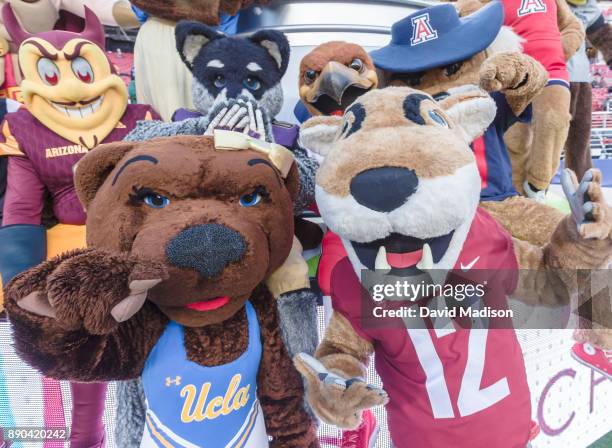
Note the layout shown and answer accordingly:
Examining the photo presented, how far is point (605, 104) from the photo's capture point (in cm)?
786

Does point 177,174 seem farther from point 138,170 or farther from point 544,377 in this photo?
point 544,377

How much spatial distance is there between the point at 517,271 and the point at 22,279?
0.73 m

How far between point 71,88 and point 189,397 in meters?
0.80

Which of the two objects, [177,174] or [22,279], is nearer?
[22,279]

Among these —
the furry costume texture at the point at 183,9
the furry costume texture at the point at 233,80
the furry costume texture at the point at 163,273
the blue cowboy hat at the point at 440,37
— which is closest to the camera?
the furry costume texture at the point at 163,273

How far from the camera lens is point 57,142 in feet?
3.57

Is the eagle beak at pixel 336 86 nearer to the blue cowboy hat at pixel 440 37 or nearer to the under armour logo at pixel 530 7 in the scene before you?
the blue cowboy hat at pixel 440 37

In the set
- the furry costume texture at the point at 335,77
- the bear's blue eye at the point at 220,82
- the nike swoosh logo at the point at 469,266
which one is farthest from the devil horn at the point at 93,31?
the nike swoosh logo at the point at 469,266

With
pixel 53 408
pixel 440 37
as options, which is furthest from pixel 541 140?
pixel 53 408

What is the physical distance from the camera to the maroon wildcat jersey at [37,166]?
3.51ft

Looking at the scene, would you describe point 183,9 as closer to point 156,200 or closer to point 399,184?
point 156,200

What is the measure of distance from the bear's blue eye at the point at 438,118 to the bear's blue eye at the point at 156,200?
0.42 m

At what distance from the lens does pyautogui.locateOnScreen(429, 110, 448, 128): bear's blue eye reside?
2.07ft

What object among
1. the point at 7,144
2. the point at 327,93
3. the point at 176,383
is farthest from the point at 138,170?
the point at 7,144
